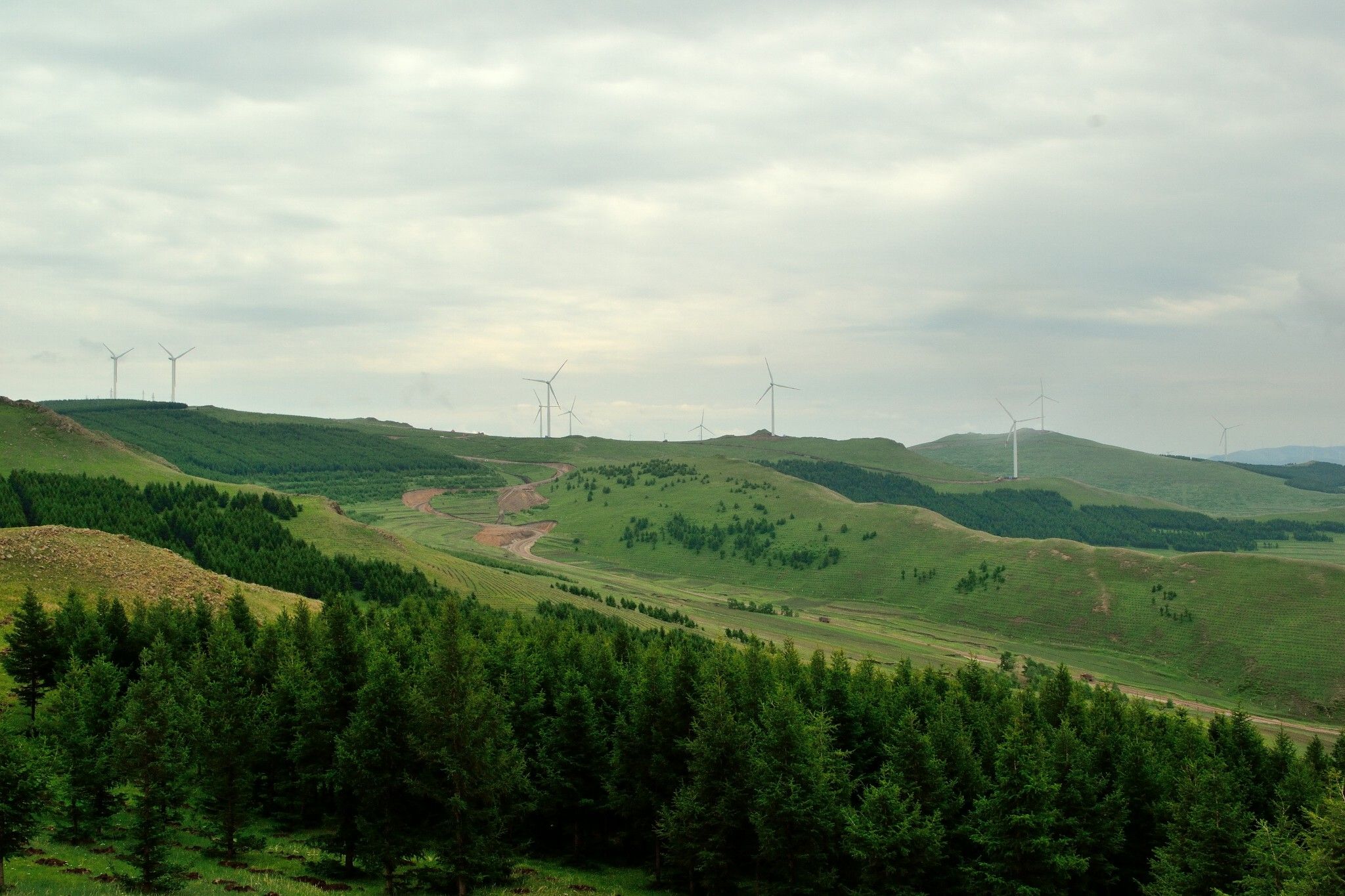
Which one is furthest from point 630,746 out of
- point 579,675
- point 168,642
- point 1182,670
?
point 1182,670

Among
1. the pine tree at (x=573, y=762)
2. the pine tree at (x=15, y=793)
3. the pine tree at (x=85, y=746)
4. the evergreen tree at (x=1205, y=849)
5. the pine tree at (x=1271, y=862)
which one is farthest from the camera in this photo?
the pine tree at (x=573, y=762)

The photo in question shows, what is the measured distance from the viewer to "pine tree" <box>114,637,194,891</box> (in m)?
42.7

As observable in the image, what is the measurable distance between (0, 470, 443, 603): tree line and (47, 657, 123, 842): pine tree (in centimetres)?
6378

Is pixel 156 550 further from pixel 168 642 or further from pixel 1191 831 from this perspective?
pixel 1191 831

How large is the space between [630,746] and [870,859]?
1786 centimetres

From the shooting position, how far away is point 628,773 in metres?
64.1

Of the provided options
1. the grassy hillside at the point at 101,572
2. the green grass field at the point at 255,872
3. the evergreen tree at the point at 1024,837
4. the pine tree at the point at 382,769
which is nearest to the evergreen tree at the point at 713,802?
the green grass field at the point at 255,872

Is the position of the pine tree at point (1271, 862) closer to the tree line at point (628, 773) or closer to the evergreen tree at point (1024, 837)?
the tree line at point (628, 773)

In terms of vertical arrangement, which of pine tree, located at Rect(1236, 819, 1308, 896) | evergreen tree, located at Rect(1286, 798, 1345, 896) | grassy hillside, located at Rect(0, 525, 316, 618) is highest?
grassy hillside, located at Rect(0, 525, 316, 618)

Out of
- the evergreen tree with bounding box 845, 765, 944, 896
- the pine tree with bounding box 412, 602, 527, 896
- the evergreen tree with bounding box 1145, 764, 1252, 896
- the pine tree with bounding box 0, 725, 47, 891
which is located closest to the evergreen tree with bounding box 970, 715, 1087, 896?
the evergreen tree with bounding box 845, 765, 944, 896

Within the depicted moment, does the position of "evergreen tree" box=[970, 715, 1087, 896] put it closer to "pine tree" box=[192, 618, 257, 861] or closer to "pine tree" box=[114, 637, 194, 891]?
"pine tree" box=[192, 618, 257, 861]

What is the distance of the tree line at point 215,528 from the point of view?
434 feet

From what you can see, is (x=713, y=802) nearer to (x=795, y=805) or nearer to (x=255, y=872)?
(x=795, y=805)

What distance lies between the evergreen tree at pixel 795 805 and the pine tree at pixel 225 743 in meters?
29.4
